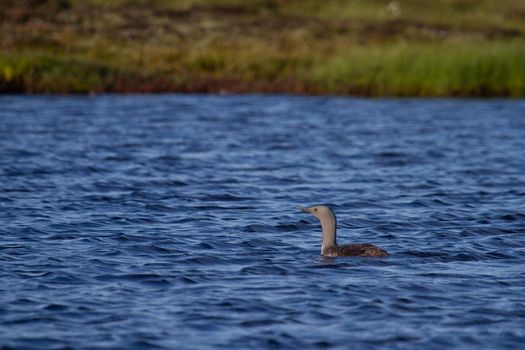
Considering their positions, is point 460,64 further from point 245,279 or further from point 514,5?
point 514,5

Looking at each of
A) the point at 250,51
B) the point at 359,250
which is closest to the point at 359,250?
the point at 359,250

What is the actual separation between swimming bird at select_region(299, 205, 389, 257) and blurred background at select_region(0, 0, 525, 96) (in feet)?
77.1

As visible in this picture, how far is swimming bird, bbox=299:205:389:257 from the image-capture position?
1349 cm

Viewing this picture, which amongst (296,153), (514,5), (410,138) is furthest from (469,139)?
(514,5)

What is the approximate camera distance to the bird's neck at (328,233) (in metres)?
13.7

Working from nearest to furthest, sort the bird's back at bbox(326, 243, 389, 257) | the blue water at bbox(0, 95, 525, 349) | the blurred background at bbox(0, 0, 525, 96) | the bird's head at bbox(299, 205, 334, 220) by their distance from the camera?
the blue water at bbox(0, 95, 525, 349), the bird's back at bbox(326, 243, 389, 257), the bird's head at bbox(299, 205, 334, 220), the blurred background at bbox(0, 0, 525, 96)

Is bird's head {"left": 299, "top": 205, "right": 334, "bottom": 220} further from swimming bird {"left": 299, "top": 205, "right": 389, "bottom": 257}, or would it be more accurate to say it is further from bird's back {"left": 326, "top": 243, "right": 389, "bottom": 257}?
bird's back {"left": 326, "top": 243, "right": 389, "bottom": 257}

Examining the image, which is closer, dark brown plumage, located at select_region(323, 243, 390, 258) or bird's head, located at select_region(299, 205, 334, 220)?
dark brown plumage, located at select_region(323, 243, 390, 258)

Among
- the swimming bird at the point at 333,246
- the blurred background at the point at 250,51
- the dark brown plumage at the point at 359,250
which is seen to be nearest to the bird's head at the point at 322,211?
the swimming bird at the point at 333,246

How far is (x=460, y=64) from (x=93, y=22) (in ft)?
80.5

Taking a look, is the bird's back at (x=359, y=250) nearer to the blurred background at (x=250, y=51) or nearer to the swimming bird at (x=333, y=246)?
the swimming bird at (x=333, y=246)

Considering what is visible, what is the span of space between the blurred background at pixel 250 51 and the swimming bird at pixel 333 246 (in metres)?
23.5

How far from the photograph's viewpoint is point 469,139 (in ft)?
92.7

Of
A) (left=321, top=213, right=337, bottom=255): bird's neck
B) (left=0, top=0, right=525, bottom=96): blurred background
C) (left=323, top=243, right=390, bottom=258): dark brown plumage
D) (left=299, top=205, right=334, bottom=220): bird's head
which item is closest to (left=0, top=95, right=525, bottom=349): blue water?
(left=323, top=243, right=390, bottom=258): dark brown plumage
